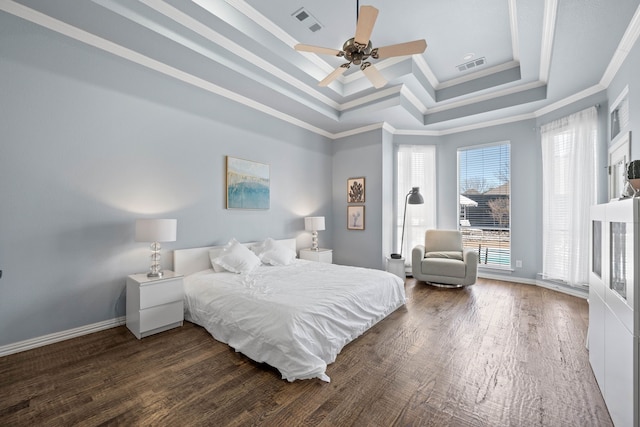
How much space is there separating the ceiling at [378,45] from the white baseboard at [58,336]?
284 cm

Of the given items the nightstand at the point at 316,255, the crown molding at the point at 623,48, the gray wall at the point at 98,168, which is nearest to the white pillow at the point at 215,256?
the gray wall at the point at 98,168

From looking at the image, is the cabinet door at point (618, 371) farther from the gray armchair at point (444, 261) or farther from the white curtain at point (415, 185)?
the white curtain at point (415, 185)

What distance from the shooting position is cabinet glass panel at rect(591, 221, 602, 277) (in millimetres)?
2025

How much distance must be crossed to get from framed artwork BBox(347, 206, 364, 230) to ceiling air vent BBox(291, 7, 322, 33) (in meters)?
3.10

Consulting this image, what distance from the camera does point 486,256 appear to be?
5207 millimetres

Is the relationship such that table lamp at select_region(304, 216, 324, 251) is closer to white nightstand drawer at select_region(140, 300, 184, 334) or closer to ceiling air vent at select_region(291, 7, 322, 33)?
white nightstand drawer at select_region(140, 300, 184, 334)

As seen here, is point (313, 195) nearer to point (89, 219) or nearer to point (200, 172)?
point (200, 172)

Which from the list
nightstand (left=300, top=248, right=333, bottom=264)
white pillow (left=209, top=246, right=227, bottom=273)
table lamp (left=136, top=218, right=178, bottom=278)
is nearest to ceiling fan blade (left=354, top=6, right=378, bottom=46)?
table lamp (left=136, top=218, right=178, bottom=278)

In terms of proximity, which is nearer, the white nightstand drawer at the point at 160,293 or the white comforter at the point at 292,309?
the white comforter at the point at 292,309

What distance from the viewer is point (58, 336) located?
2.55 m

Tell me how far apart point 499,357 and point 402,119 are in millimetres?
3887

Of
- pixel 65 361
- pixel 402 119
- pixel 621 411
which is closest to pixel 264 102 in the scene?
pixel 402 119

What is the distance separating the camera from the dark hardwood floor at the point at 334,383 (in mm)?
1636

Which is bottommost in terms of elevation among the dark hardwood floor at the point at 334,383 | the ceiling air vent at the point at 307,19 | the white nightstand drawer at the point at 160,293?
the dark hardwood floor at the point at 334,383
